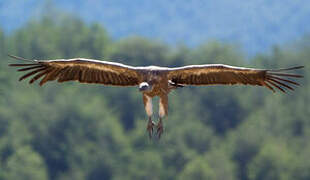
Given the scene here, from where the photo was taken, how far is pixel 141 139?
244 feet

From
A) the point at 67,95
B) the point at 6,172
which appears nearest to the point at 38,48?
the point at 67,95

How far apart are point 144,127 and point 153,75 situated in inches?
2264

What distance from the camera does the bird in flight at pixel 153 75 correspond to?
51.0ft

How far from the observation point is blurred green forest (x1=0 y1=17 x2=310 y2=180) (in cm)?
6931

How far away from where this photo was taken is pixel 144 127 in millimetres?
72875

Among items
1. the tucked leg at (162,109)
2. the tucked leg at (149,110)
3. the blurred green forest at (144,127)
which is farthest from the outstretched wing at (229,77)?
the blurred green forest at (144,127)

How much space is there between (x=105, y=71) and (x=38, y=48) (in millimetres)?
82688

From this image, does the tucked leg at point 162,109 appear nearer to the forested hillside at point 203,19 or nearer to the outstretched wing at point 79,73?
the outstretched wing at point 79,73

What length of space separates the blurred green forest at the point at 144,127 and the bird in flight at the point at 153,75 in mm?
49426

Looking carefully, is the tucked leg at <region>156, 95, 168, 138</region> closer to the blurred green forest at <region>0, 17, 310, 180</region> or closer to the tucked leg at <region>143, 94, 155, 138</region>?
the tucked leg at <region>143, 94, 155, 138</region>

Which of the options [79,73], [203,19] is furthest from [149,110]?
[203,19]

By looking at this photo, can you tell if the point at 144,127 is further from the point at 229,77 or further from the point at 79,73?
the point at 229,77

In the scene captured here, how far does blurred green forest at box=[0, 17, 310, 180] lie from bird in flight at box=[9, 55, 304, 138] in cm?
4943

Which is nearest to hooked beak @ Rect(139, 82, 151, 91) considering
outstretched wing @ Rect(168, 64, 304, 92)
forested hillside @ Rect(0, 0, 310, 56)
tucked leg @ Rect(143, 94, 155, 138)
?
tucked leg @ Rect(143, 94, 155, 138)
